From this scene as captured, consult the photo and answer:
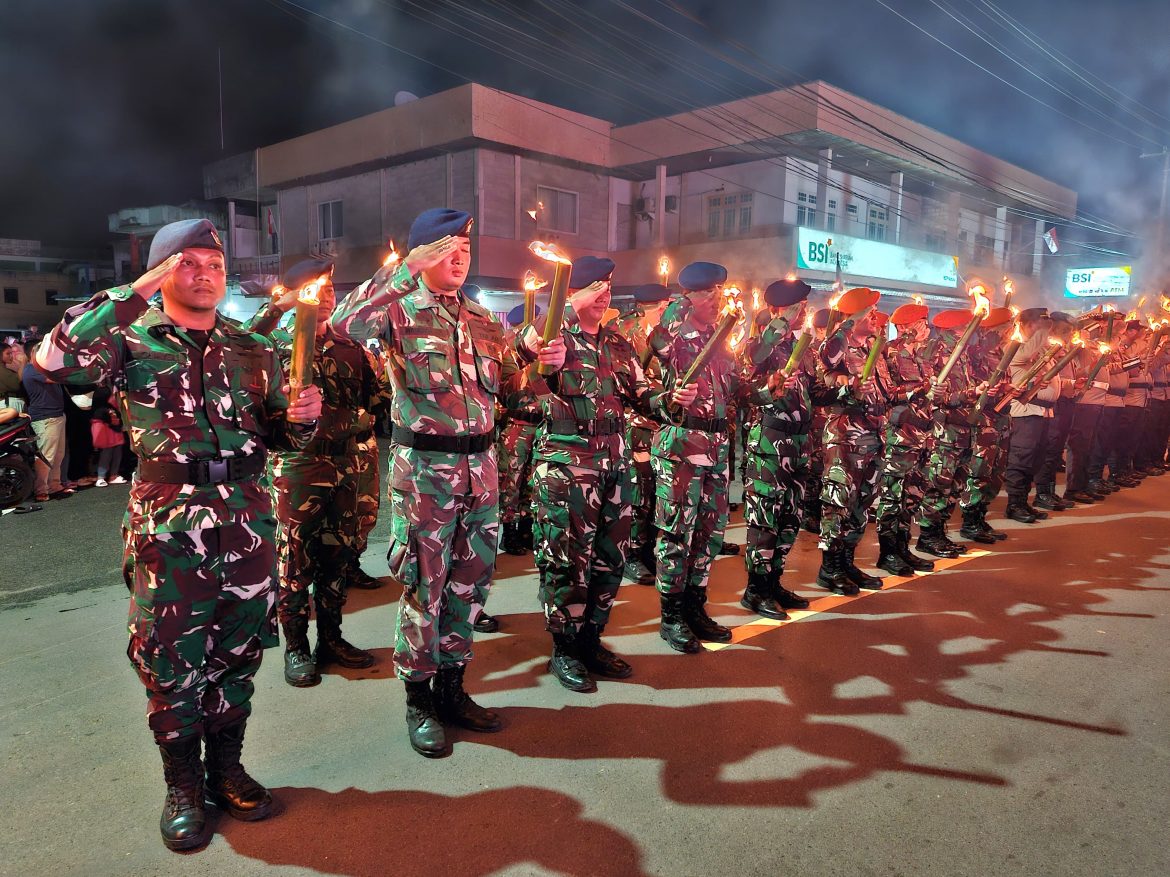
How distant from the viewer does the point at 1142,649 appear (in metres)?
4.72

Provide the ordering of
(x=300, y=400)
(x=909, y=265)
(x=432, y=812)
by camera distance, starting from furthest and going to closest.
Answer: (x=909, y=265) → (x=432, y=812) → (x=300, y=400)

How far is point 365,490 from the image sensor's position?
170 inches

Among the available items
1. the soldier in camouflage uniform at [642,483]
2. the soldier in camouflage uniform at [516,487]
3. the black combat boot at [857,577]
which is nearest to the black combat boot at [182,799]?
the soldier in camouflage uniform at [642,483]

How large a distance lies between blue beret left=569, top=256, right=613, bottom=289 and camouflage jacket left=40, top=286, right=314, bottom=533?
1.81m

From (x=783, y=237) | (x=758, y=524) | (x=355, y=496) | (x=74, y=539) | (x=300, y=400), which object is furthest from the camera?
(x=783, y=237)

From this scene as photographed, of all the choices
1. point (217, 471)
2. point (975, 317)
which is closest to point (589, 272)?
point (217, 471)

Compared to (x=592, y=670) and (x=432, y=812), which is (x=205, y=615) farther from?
(x=592, y=670)

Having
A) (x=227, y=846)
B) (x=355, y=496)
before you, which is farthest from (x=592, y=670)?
(x=227, y=846)

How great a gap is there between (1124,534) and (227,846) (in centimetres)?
861

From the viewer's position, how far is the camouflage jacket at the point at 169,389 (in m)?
2.52

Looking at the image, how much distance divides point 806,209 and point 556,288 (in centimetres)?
2189

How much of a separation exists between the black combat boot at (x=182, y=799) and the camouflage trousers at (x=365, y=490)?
5.04 feet

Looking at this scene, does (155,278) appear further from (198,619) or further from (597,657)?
(597,657)

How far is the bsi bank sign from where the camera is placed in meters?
20.9
